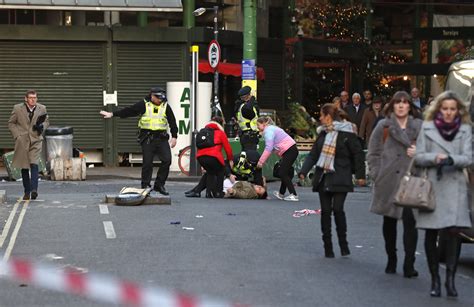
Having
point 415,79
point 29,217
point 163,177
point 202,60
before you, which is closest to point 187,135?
point 202,60

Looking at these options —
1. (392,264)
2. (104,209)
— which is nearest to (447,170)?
(392,264)

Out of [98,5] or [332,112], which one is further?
[98,5]

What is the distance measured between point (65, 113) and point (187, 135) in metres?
3.32

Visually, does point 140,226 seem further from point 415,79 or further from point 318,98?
point 415,79

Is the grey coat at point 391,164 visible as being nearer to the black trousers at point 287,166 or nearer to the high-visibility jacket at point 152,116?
the black trousers at point 287,166

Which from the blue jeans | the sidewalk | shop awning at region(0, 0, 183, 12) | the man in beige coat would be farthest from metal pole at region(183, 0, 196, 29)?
the blue jeans

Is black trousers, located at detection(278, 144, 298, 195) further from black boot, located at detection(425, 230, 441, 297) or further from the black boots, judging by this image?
black boot, located at detection(425, 230, 441, 297)

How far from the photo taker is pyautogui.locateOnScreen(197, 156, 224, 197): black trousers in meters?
17.5

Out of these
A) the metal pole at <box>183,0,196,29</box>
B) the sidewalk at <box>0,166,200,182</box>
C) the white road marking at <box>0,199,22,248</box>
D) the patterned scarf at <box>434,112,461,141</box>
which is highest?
the metal pole at <box>183,0,196,29</box>

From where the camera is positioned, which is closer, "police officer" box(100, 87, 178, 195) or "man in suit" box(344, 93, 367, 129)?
"police officer" box(100, 87, 178, 195)

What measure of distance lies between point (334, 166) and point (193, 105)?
1367cm

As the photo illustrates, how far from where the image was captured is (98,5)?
80.3 ft

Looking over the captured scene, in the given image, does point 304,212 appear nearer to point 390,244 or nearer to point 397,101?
point 390,244

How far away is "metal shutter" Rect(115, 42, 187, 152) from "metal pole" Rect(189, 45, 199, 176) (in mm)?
1935
